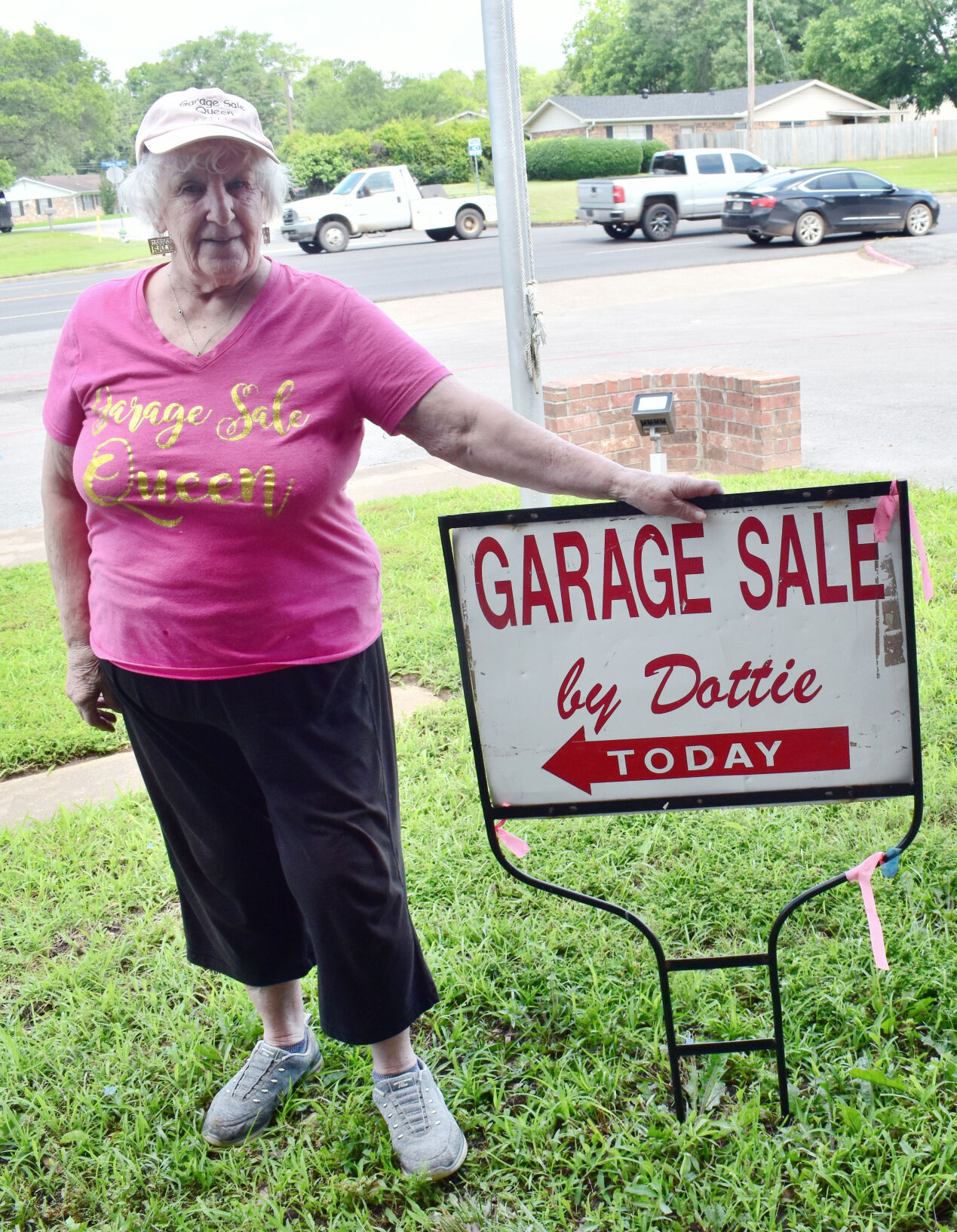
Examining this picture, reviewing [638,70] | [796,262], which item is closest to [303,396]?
[796,262]

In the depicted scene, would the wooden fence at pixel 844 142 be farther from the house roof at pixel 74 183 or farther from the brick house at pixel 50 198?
the house roof at pixel 74 183

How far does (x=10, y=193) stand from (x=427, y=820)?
102202 millimetres

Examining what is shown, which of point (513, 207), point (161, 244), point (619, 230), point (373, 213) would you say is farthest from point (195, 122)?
point (373, 213)

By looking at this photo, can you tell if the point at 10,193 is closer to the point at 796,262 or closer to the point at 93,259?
the point at 93,259

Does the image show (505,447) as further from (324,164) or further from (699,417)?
(324,164)

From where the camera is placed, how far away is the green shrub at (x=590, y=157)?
140ft

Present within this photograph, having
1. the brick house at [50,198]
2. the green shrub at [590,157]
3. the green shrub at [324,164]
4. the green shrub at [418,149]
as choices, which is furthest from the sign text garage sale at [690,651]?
the brick house at [50,198]

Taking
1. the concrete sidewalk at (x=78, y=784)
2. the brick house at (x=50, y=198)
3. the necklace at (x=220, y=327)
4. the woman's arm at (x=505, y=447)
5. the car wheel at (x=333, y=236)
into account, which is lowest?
the concrete sidewalk at (x=78, y=784)

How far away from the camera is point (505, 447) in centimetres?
199

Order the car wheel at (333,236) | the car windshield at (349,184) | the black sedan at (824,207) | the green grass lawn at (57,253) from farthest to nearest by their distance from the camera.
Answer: the green grass lawn at (57,253) < the car windshield at (349,184) < the car wheel at (333,236) < the black sedan at (824,207)

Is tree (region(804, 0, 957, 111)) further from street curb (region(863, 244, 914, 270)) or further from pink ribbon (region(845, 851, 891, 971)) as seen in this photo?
pink ribbon (region(845, 851, 891, 971))

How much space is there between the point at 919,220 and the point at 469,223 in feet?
35.3

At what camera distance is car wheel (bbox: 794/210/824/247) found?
21000mm

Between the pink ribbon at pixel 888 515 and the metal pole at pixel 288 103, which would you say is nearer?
the pink ribbon at pixel 888 515
